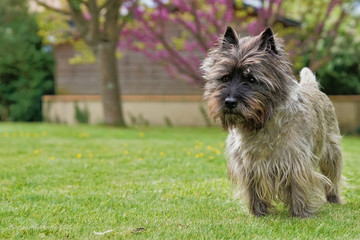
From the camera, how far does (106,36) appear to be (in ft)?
54.4

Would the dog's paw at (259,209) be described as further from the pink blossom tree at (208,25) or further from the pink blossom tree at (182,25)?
the pink blossom tree at (182,25)

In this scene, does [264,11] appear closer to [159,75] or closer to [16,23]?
[159,75]

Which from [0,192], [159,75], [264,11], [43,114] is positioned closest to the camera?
[0,192]

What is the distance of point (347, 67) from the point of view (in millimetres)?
18781

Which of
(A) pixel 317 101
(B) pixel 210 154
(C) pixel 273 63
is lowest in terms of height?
(B) pixel 210 154

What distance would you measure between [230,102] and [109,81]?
12.7 m

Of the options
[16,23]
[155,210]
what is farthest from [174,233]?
[16,23]

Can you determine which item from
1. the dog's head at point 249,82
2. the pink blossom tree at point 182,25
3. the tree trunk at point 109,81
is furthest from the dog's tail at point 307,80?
the tree trunk at point 109,81

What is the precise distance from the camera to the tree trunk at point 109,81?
54.3 feet

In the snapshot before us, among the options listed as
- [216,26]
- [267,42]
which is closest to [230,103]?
[267,42]

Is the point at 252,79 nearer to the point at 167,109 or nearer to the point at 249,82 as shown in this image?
the point at 249,82

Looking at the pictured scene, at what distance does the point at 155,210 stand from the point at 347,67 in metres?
15.4

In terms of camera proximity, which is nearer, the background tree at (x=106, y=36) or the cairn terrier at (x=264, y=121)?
the cairn terrier at (x=264, y=121)

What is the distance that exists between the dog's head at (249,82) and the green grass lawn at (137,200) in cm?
95
